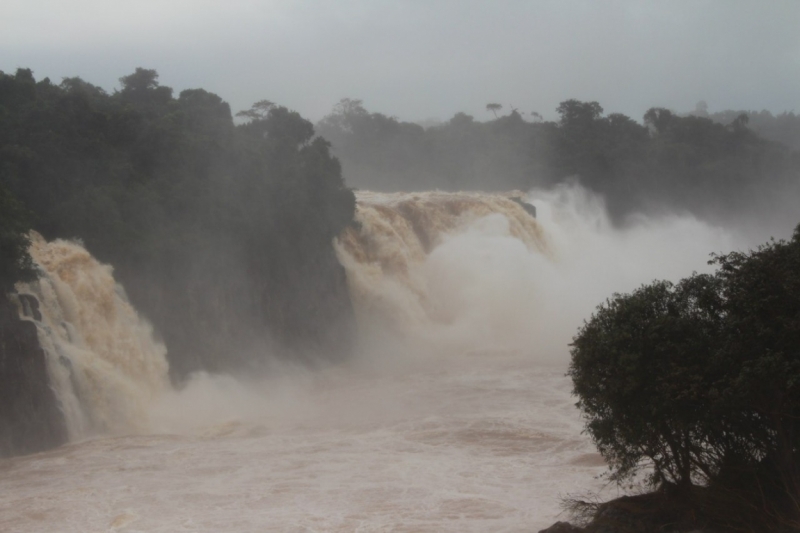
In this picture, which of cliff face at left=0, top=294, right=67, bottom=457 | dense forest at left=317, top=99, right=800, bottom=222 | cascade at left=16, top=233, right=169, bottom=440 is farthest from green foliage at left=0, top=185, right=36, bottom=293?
dense forest at left=317, top=99, right=800, bottom=222

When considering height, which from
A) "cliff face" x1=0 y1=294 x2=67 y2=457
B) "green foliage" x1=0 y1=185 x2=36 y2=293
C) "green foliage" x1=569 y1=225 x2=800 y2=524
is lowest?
"green foliage" x1=569 y1=225 x2=800 y2=524

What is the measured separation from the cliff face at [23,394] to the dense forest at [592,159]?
46100 millimetres

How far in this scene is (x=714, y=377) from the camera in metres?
9.91

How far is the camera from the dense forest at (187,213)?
2247cm

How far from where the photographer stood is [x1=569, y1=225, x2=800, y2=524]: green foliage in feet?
30.8

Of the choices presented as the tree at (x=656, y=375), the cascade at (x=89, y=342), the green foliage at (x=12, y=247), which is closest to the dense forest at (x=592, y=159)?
→ the cascade at (x=89, y=342)

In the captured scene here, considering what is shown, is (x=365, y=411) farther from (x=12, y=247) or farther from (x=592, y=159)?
(x=592, y=159)

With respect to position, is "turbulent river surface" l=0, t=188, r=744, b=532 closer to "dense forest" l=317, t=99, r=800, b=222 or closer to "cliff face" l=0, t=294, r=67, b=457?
"cliff face" l=0, t=294, r=67, b=457

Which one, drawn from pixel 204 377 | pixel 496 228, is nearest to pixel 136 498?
pixel 204 377

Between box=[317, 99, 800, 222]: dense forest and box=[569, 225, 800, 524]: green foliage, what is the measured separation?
50832mm

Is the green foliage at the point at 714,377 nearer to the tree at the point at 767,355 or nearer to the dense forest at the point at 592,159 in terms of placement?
the tree at the point at 767,355

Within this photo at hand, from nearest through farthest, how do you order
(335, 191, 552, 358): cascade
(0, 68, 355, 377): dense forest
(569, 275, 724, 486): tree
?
(569, 275, 724, 486): tree → (0, 68, 355, 377): dense forest → (335, 191, 552, 358): cascade

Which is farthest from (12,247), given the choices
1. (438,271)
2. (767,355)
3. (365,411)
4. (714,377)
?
(438,271)

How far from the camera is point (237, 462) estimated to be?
55.3 ft
